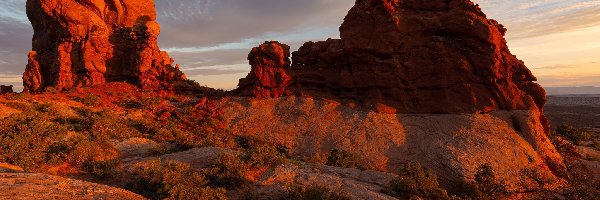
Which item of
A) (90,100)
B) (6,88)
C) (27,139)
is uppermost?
(6,88)

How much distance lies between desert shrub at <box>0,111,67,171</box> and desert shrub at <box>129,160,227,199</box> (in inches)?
165

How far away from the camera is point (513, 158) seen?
2100 centimetres

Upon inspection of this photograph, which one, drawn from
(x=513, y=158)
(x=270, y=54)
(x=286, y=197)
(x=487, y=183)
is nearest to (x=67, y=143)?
(x=286, y=197)

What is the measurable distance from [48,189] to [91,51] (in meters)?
26.9

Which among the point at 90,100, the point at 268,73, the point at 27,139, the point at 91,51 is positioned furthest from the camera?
the point at 91,51

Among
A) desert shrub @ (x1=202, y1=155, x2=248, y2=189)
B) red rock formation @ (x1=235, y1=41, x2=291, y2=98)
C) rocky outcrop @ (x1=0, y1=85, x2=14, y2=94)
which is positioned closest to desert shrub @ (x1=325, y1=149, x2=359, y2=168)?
→ desert shrub @ (x1=202, y1=155, x2=248, y2=189)

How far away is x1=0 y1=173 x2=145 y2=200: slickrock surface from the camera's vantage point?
813cm

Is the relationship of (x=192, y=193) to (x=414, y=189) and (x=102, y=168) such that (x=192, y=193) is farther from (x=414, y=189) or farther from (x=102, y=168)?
(x=414, y=189)

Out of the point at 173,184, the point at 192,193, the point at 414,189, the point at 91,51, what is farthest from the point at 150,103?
the point at 414,189

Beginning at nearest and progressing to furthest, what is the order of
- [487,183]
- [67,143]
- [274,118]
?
[67,143], [487,183], [274,118]

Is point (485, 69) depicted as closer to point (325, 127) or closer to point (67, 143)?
point (325, 127)

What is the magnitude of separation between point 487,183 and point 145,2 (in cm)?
3570

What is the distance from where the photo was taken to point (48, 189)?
866cm

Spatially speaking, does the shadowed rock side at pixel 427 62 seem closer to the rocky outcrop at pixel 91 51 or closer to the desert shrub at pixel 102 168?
the rocky outcrop at pixel 91 51
